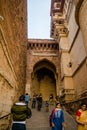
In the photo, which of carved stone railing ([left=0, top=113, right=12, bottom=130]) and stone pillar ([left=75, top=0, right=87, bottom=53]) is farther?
stone pillar ([left=75, top=0, right=87, bottom=53])

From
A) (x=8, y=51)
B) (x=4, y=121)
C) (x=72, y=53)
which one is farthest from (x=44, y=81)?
(x=8, y=51)

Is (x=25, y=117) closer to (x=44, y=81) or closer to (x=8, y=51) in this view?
(x=8, y=51)

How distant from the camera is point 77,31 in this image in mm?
11844

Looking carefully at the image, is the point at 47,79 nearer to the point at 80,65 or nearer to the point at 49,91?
the point at 49,91

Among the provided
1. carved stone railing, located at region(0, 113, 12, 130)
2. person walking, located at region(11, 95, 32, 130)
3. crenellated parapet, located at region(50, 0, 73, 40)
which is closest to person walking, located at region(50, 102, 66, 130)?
person walking, located at region(11, 95, 32, 130)

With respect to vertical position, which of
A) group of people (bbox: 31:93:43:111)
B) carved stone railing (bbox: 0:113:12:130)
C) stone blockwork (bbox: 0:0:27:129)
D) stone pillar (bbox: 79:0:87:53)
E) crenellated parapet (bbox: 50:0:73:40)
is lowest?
carved stone railing (bbox: 0:113:12:130)

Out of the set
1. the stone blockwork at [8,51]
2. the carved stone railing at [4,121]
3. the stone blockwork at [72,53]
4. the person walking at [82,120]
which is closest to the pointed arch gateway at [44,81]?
the stone blockwork at [72,53]

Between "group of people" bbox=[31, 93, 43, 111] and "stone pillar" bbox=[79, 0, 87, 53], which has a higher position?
"stone pillar" bbox=[79, 0, 87, 53]

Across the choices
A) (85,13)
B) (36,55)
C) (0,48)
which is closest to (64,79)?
(36,55)

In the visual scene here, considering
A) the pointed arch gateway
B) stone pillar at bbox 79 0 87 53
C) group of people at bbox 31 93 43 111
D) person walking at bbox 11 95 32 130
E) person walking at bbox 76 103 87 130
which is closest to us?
person walking at bbox 11 95 32 130

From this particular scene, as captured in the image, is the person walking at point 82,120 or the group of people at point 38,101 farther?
the group of people at point 38,101

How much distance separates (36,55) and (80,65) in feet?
28.3

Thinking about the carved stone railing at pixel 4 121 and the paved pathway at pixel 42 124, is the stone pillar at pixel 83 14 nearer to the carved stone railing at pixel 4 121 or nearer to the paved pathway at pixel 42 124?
the paved pathway at pixel 42 124

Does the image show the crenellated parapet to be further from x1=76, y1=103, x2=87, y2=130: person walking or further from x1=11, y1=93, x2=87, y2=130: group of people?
x1=76, y1=103, x2=87, y2=130: person walking
